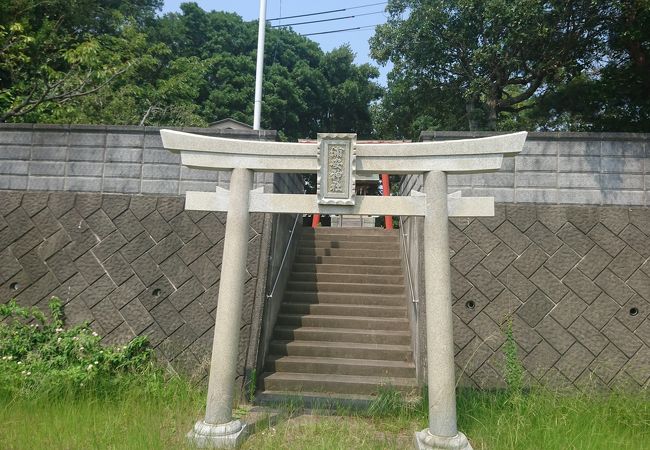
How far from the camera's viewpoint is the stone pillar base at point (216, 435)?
13.3 ft

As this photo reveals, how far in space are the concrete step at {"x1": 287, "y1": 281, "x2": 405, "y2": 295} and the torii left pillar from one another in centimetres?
316

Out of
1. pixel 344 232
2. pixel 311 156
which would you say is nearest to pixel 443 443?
pixel 311 156

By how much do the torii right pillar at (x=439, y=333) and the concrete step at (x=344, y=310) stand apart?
8.90 ft

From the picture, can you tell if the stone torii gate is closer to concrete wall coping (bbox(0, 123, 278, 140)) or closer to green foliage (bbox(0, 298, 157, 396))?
green foliage (bbox(0, 298, 157, 396))

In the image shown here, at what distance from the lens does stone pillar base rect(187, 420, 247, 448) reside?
4.05m

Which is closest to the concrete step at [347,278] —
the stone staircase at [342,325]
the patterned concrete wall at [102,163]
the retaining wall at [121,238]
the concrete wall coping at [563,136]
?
the stone staircase at [342,325]

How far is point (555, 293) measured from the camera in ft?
19.0

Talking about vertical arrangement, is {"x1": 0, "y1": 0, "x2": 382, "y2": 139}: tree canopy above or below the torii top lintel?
above

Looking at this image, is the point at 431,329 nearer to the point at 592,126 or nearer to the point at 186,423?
the point at 186,423

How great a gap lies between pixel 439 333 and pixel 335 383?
208 centimetres

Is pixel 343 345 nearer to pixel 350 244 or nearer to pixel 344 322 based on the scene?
pixel 344 322

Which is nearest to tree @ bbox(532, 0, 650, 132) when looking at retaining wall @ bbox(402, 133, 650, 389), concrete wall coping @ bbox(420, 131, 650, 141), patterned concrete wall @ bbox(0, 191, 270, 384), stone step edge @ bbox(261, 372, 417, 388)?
concrete wall coping @ bbox(420, 131, 650, 141)

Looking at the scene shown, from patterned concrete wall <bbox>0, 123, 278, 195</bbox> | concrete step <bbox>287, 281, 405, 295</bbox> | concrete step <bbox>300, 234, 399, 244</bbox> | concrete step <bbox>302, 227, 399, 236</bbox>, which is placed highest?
patterned concrete wall <bbox>0, 123, 278, 195</bbox>

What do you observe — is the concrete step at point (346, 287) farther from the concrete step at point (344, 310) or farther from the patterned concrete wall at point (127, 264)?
the patterned concrete wall at point (127, 264)
